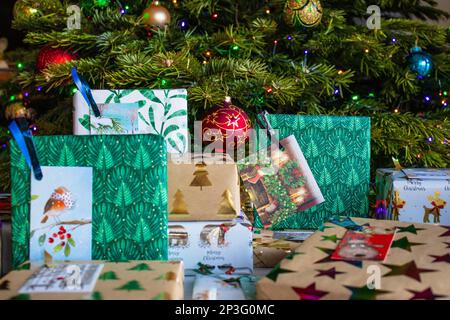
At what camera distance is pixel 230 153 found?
989 millimetres

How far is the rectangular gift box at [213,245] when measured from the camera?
77 centimetres

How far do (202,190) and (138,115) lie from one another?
213 millimetres

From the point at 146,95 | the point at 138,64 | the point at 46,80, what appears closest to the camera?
the point at 146,95

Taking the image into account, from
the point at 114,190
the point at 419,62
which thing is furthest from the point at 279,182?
the point at 419,62

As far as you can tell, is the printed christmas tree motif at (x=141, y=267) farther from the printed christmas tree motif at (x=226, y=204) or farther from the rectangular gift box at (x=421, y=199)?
the rectangular gift box at (x=421, y=199)

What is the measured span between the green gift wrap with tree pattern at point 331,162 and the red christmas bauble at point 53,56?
61 cm

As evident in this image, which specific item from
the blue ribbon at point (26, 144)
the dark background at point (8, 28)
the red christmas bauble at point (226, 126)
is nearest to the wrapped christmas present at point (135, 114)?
the red christmas bauble at point (226, 126)

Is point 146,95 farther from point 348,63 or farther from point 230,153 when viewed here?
point 348,63

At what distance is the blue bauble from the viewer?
4.45 ft

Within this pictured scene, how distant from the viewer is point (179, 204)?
77 centimetres

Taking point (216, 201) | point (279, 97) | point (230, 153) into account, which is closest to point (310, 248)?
point (216, 201)

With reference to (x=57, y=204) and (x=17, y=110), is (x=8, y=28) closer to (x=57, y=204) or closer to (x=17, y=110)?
(x=17, y=110)
